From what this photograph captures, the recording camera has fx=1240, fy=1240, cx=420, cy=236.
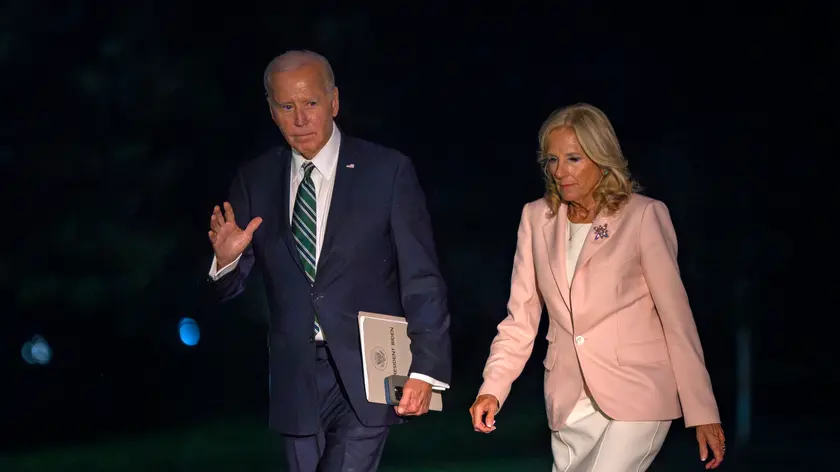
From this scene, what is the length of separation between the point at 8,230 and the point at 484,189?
2622 mm

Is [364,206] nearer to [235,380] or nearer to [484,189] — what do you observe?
[484,189]

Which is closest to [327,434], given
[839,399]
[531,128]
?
[531,128]

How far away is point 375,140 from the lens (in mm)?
6566

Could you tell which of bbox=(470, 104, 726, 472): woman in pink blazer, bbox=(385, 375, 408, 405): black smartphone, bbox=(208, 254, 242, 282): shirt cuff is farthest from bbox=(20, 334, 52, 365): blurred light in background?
bbox=(470, 104, 726, 472): woman in pink blazer

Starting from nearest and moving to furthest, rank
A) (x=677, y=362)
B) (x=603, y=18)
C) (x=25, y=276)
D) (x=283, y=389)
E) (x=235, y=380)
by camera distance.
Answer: (x=677, y=362), (x=283, y=389), (x=603, y=18), (x=25, y=276), (x=235, y=380)

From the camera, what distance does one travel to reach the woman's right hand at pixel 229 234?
342 centimetres

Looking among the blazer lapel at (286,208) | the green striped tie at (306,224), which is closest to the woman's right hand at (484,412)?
the green striped tie at (306,224)

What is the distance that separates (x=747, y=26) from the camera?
6402mm

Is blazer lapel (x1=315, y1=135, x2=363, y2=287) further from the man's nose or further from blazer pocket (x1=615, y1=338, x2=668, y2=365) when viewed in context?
blazer pocket (x1=615, y1=338, x2=668, y2=365)

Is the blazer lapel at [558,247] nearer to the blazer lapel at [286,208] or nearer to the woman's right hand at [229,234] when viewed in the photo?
the blazer lapel at [286,208]

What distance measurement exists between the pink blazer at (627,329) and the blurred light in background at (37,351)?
179 inches

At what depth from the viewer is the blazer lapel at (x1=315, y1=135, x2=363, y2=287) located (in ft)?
11.1

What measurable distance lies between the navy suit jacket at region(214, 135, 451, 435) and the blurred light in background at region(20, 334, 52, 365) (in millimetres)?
4016

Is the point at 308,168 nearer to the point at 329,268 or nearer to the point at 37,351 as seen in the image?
the point at 329,268
